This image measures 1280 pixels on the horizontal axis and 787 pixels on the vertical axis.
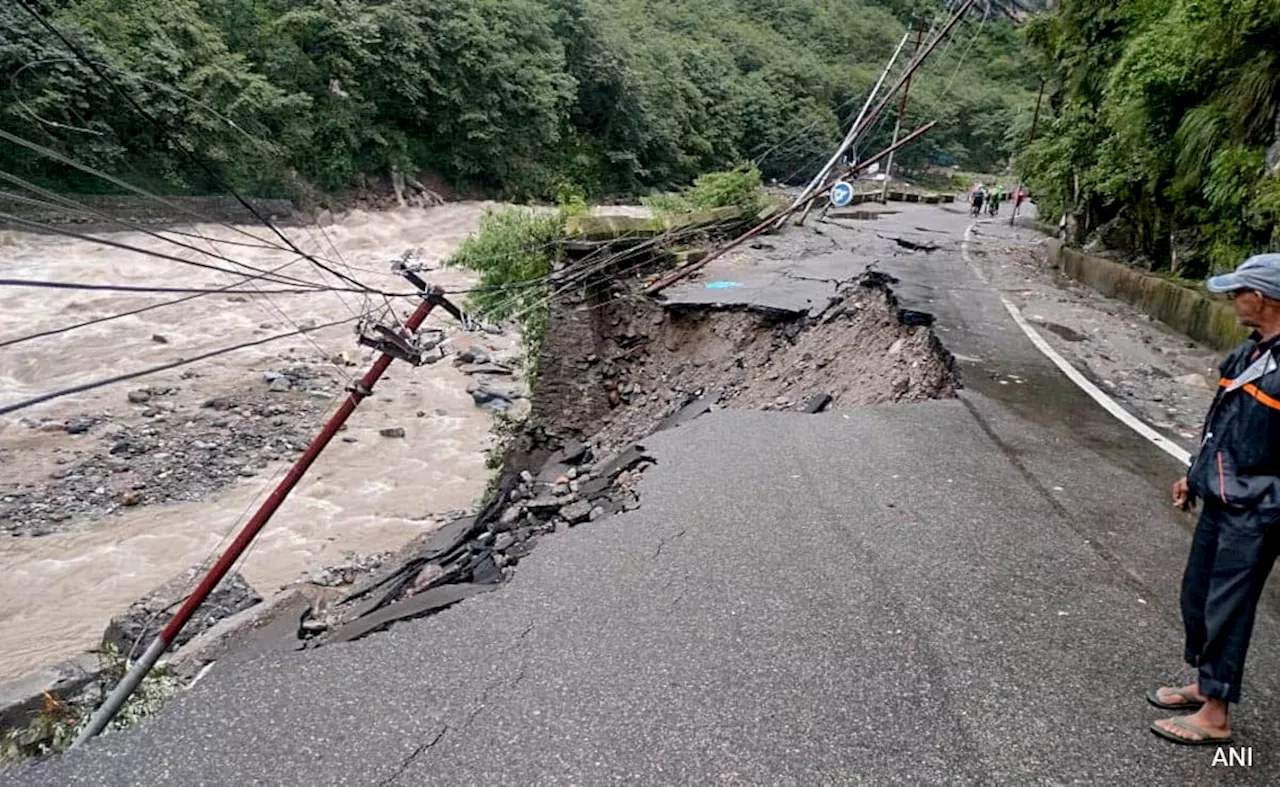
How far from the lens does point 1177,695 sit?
3.12 meters

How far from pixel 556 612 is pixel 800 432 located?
3288 mm

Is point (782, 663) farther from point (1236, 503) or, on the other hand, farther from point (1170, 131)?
point (1170, 131)

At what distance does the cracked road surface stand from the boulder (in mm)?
3196

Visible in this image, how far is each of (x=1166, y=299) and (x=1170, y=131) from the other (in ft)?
9.66

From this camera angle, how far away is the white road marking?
6234mm

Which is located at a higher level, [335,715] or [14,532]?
[335,715]

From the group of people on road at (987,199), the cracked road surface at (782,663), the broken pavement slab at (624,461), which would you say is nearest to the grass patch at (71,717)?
the cracked road surface at (782,663)

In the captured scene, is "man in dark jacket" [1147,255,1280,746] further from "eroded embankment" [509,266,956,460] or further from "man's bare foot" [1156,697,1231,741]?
"eroded embankment" [509,266,956,460]

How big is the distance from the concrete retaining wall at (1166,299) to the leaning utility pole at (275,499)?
24.4 ft

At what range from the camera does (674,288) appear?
12.0 m

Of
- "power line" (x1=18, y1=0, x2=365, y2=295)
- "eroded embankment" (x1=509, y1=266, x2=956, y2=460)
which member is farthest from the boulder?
"eroded embankment" (x1=509, y1=266, x2=956, y2=460)

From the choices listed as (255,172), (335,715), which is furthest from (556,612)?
(255,172)

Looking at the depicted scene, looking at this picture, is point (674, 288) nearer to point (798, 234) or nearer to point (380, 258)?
point (798, 234)

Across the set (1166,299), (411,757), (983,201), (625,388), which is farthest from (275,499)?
(983,201)
